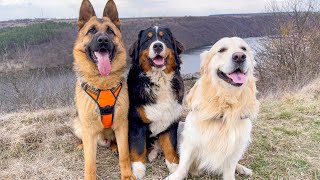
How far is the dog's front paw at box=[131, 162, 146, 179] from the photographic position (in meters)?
3.51

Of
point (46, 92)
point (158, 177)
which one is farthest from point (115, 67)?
point (46, 92)

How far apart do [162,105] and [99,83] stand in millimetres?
794

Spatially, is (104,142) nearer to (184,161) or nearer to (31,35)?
(184,161)

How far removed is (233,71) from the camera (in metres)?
2.83

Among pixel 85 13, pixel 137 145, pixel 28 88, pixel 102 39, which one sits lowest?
pixel 28 88

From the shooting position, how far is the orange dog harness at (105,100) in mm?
3283

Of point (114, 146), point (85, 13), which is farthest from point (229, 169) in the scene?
point (85, 13)

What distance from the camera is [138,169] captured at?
3541mm

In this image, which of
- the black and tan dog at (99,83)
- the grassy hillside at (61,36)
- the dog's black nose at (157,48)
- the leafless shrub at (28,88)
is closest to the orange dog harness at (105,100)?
the black and tan dog at (99,83)

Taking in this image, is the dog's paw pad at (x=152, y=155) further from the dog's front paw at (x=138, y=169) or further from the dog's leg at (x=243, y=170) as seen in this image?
the dog's leg at (x=243, y=170)

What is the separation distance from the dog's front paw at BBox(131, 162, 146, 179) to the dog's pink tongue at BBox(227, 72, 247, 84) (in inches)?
61.9

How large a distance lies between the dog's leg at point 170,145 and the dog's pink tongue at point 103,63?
1.09 m

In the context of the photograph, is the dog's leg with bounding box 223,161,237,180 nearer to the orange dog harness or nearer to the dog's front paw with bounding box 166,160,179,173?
the dog's front paw with bounding box 166,160,179,173

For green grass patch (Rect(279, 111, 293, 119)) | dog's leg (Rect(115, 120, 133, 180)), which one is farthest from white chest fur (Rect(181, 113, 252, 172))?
green grass patch (Rect(279, 111, 293, 119))
